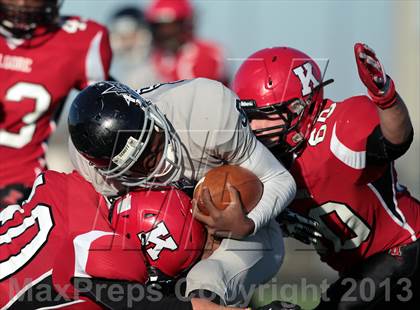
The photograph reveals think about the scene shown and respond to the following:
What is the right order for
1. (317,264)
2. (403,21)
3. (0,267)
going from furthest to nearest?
1. (403,21)
2. (317,264)
3. (0,267)

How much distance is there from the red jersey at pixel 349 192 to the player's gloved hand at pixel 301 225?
44 millimetres

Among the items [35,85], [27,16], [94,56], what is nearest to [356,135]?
[94,56]

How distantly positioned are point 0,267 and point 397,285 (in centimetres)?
178

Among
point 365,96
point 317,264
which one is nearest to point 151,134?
point 365,96

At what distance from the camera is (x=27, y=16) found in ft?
16.7

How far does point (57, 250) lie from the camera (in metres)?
3.57

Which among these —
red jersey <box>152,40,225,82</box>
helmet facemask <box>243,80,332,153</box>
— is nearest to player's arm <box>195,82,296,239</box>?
helmet facemask <box>243,80,332,153</box>

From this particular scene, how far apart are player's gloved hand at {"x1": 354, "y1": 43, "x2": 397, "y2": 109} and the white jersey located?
0.47 m

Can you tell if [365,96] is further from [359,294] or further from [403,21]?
[403,21]

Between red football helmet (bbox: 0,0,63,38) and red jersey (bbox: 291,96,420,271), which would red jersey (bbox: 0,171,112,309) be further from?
red football helmet (bbox: 0,0,63,38)

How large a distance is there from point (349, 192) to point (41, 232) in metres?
1.34

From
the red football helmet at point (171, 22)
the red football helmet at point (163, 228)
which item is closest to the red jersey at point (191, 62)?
the red football helmet at point (171, 22)

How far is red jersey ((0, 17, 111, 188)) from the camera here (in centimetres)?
507

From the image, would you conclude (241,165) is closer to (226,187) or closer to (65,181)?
(226,187)
